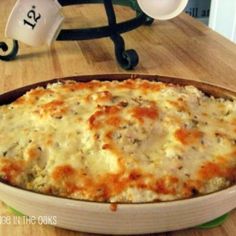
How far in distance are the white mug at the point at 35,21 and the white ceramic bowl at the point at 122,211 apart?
60 centimetres

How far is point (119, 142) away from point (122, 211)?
143 millimetres

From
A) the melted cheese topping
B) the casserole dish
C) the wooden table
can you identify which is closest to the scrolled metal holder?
the wooden table

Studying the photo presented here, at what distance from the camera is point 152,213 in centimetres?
49

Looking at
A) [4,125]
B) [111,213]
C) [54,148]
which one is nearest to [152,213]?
[111,213]

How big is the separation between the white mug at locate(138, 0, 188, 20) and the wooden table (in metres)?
0.12

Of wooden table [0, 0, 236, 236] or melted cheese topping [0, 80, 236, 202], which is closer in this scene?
melted cheese topping [0, 80, 236, 202]

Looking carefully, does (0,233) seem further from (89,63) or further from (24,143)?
(89,63)

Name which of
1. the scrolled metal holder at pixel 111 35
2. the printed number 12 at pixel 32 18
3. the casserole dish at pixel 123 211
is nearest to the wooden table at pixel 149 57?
the scrolled metal holder at pixel 111 35

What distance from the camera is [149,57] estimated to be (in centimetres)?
119

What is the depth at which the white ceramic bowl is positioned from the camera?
0.48 metres

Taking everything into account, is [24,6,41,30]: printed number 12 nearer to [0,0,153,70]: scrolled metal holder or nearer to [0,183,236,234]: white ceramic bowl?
[0,0,153,70]: scrolled metal holder

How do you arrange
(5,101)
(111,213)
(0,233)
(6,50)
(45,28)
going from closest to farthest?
(111,213) → (0,233) → (5,101) → (45,28) → (6,50)

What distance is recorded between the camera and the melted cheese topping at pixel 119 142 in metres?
0.55

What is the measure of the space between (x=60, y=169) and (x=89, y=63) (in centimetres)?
63
